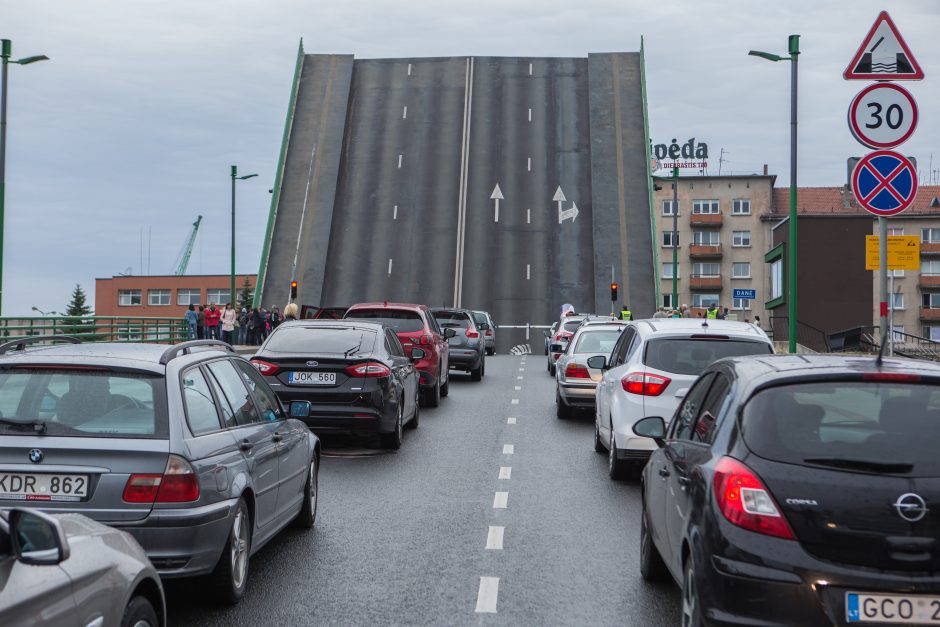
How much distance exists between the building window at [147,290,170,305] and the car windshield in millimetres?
102436

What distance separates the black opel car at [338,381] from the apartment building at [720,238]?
92118mm

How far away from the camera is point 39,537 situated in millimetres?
3305

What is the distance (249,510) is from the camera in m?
6.66

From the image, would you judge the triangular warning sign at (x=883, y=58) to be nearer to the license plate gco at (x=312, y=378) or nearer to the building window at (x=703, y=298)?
the license plate gco at (x=312, y=378)

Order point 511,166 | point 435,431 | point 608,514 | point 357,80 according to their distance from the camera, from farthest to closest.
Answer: point 357,80, point 511,166, point 435,431, point 608,514

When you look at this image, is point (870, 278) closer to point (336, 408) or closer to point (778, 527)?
point (336, 408)

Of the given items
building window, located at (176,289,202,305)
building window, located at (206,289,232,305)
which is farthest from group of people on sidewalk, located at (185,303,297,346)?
building window, located at (176,289,202,305)

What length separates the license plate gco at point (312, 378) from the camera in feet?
42.1

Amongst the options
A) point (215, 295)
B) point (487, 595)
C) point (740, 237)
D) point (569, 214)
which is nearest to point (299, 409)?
point (487, 595)

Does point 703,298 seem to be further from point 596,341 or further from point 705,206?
point 596,341

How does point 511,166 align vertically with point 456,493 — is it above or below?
above

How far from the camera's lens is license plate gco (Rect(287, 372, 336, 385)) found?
1282cm

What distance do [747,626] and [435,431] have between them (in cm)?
1114

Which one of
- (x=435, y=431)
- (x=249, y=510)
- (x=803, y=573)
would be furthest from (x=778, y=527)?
(x=435, y=431)
